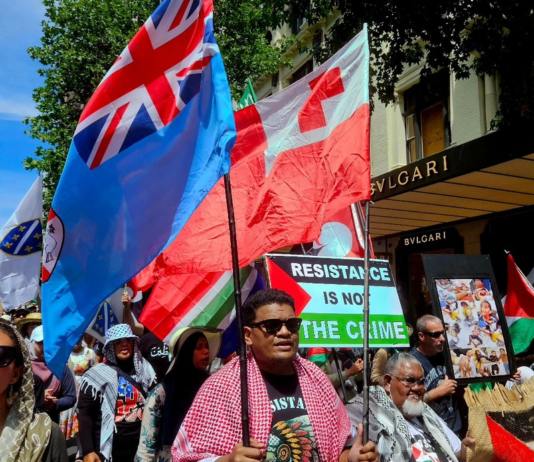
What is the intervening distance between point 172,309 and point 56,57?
15.1 metres

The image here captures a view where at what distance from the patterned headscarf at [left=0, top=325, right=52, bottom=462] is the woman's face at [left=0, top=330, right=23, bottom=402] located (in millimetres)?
39

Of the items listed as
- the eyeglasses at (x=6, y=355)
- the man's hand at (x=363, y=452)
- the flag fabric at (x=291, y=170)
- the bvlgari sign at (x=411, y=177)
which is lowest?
the man's hand at (x=363, y=452)

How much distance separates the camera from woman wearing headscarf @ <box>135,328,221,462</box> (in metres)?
3.67

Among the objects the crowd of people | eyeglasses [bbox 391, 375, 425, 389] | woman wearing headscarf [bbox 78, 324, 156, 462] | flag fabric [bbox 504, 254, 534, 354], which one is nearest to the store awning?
flag fabric [bbox 504, 254, 534, 354]

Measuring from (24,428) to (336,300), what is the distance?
2863 mm

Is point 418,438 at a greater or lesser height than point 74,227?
lesser

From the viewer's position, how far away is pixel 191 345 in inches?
156

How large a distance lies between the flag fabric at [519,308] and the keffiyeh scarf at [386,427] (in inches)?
116

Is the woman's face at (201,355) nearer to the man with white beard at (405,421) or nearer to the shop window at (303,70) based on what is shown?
the man with white beard at (405,421)

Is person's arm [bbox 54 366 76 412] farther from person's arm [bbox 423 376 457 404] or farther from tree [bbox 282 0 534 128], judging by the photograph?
tree [bbox 282 0 534 128]

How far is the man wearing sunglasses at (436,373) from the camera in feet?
14.5

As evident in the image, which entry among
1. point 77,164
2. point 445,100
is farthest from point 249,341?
point 445,100

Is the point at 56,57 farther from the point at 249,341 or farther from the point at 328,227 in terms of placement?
the point at 249,341

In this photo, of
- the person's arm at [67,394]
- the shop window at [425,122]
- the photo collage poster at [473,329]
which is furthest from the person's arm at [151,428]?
the shop window at [425,122]
